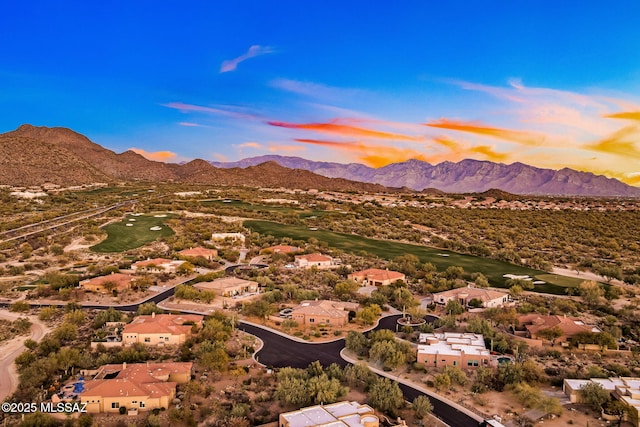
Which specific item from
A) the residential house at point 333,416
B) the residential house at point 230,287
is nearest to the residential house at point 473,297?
the residential house at point 230,287

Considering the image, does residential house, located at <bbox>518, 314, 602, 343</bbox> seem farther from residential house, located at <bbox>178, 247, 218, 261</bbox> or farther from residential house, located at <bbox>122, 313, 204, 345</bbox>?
residential house, located at <bbox>178, 247, 218, 261</bbox>

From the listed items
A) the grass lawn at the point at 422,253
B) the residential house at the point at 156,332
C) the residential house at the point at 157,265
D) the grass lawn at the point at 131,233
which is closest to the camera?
the residential house at the point at 156,332

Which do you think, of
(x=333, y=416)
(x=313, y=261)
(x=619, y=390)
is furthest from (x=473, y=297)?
(x=333, y=416)

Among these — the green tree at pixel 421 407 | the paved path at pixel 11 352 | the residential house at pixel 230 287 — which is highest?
the residential house at pixel 230 287

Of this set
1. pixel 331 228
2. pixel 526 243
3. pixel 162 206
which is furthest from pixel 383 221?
pixel 162 206

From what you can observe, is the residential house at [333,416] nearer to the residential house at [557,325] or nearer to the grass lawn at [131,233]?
the residential house at [557,325]

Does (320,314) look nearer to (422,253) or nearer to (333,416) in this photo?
(333,416)
